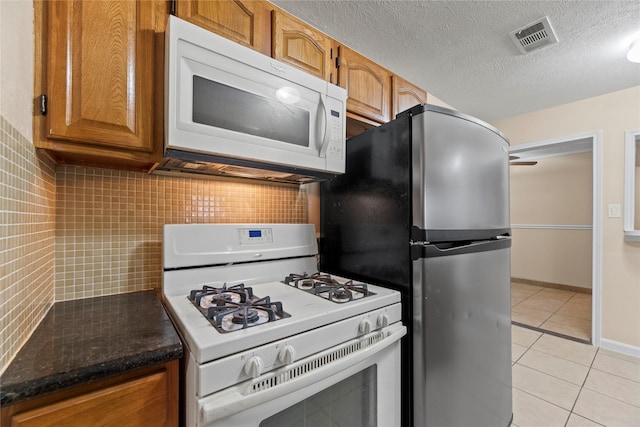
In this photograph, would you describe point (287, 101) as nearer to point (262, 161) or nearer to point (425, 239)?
point (262, 161)

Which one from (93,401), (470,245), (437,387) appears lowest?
(437,387)

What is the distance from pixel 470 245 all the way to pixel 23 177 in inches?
60.9

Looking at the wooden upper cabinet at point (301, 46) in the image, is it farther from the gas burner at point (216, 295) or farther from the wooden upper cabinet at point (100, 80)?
the gas burner at point (216, 295)

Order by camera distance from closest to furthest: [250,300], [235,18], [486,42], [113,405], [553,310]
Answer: [113,405] < [250,300] < [235,18] < [486,42] < [553,310]

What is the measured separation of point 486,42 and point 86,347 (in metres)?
2.39

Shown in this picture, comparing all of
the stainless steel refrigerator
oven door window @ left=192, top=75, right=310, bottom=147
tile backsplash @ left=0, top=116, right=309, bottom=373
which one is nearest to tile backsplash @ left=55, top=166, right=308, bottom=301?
tile backsplash @ left=0, top=116, right=309, bottom=373

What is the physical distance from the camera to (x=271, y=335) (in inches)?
30.4

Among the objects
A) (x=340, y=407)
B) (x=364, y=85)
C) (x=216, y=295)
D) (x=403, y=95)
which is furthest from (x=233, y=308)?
(x=403, y=95)

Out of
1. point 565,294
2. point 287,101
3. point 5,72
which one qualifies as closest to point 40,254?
point 5,72

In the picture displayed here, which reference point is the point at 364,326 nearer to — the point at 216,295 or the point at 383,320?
the point at 383,320

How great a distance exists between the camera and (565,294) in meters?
4.05

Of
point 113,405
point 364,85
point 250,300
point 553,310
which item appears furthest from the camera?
point 553,310

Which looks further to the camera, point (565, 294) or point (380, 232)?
point (565, 294)

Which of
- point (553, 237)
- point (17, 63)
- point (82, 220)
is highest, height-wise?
point (17, 63)
